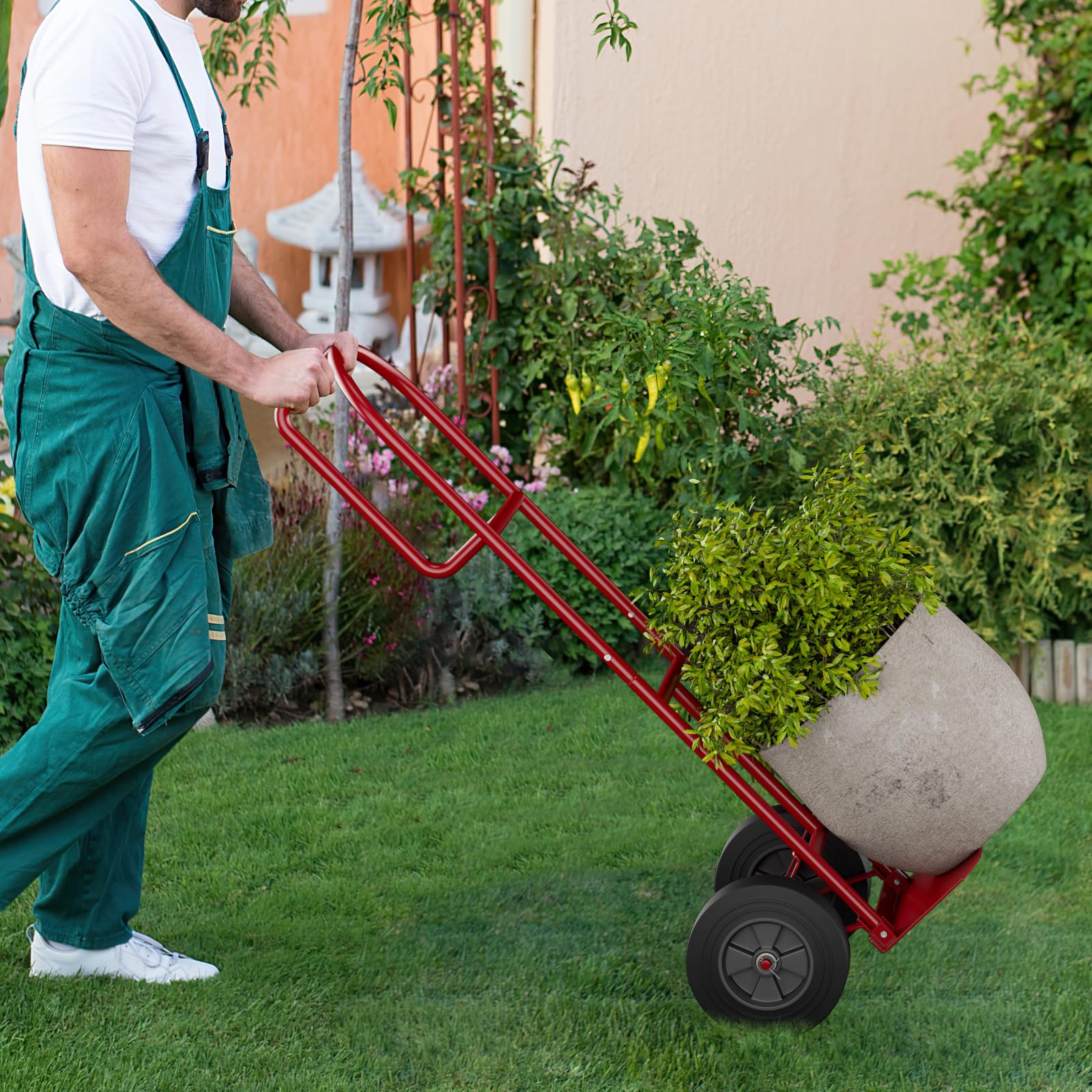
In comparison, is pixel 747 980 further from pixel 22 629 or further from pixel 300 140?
pixel 300 140

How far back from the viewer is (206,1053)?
228cm

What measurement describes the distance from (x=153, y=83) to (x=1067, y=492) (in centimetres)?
338

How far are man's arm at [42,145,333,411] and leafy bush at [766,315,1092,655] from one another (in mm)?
2653

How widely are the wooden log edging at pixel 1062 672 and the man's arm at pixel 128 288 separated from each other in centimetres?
318

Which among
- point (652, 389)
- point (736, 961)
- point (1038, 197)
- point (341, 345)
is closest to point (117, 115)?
point (341, 345)

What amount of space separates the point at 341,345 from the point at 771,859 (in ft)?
4.37

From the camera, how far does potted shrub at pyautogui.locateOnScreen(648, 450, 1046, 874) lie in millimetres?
2195

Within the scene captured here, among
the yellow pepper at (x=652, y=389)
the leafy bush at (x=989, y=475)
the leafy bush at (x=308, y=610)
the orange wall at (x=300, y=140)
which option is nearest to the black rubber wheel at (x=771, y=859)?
the yellow pepper at (x=652, y=389)

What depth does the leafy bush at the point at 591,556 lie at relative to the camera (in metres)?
4.64

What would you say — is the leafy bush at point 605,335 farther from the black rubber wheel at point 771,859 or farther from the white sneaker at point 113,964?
the white sneaker at point 113,964

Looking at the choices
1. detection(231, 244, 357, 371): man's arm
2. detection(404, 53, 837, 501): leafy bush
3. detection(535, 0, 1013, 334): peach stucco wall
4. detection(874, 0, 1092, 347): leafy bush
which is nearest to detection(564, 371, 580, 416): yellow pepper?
detection(404, 53, 837, 501): leafy bush

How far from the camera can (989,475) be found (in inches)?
169

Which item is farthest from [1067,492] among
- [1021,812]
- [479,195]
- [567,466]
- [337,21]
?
→ [337,21]

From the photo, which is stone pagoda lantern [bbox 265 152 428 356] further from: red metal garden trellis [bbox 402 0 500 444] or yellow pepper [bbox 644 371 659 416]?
yellow pepper [bbox 644 371 659 416]
